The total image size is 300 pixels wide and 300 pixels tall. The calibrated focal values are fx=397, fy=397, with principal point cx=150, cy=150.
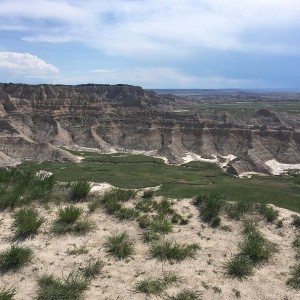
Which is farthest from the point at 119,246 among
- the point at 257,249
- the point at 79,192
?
the point at 79,192

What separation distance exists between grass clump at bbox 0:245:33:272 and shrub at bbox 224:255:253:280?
19.0 ft

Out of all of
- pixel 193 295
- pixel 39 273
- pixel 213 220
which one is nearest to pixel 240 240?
pixel 213 220

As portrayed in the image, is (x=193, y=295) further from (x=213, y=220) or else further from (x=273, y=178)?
(x=273, y=178)

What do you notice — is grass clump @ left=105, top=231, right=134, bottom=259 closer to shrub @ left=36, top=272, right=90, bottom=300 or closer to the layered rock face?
shrub @ left=36, top=272, right=90, bottom=300

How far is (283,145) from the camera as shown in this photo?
336 ft

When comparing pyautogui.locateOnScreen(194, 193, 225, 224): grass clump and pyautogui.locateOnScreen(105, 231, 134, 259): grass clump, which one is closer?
pyautogui.locateOnScreen(105, 231, 134, 259): grass clump

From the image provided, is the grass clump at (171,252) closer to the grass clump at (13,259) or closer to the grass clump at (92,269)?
the grass clump at (92,269)

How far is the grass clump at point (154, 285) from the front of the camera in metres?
10.2

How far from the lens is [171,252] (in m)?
12.1

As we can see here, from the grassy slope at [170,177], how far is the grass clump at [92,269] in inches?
1503

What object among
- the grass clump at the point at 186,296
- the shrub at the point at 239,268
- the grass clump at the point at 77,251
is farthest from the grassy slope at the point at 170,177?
the grass clump at the point at 186,296

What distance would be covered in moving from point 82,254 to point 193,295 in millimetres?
3830

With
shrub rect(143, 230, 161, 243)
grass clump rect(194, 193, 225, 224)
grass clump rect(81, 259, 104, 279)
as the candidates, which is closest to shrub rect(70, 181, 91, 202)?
shrub rect(143, 230, 161, 243)

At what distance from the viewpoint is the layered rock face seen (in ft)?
310
